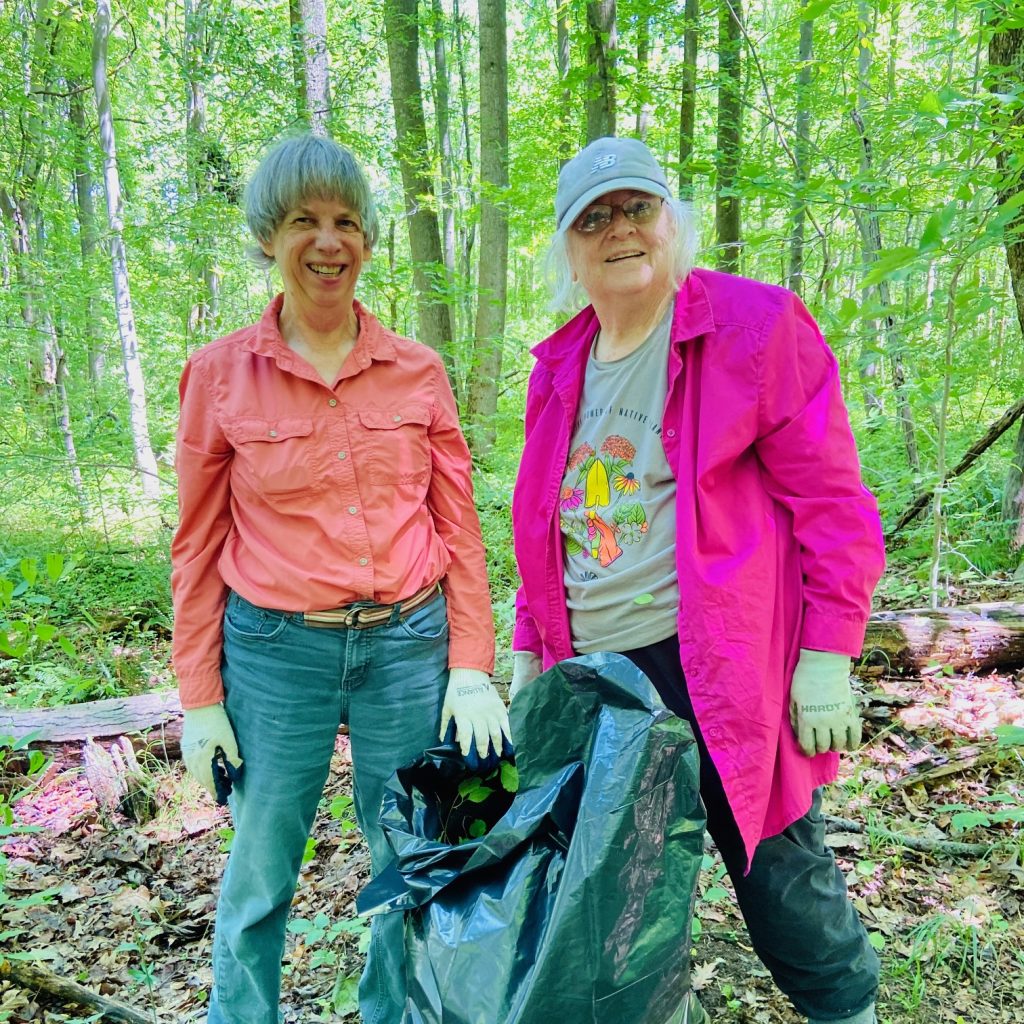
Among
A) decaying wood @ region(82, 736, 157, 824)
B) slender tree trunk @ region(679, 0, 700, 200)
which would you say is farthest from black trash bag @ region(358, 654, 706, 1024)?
slender tree trunk @ region(679, 0, 700, 200)

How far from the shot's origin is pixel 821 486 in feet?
4.35

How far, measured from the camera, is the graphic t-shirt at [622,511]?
1447mm

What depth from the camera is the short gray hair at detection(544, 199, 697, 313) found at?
1.52 metres

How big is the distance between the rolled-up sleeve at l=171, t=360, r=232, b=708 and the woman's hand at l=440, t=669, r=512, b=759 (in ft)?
1.76

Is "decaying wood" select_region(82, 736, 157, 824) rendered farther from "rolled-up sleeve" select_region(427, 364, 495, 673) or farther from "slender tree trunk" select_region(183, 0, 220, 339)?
"slender tree trunk" select_region(183, 0, 220, 339)

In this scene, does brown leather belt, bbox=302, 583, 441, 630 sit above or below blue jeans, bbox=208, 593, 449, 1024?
above

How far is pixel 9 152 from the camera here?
8805 millimetres

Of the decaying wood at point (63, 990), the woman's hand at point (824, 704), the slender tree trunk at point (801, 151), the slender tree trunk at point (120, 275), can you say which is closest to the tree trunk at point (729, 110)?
the slender tree trunk at point (801, 151)

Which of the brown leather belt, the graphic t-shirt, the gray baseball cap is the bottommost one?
the brown leather belt

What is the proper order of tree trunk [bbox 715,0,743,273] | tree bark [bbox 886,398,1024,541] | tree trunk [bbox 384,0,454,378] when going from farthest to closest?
tree trunk [bbox 384,0,454,378] < tree trunk [bbox 715,0,743,273] < tree bark [bbox 886,398,1024,541]

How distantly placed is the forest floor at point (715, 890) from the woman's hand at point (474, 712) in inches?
39.4

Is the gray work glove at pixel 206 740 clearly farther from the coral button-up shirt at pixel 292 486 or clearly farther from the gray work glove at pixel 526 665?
the gray work glove at pixel 526 665

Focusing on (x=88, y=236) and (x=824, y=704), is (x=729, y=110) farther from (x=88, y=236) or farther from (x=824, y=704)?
(x=88, y=236)

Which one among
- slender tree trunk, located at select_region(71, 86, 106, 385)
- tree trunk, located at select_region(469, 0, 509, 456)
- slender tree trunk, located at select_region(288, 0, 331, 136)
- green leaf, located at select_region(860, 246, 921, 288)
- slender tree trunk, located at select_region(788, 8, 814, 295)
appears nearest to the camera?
green leaf, located at select_region(860, 246, 921, 288)
